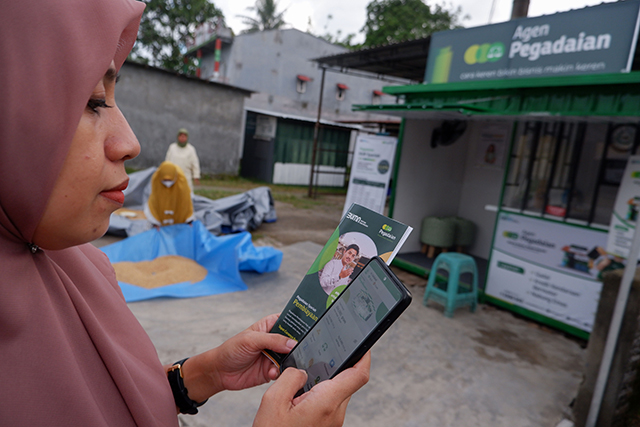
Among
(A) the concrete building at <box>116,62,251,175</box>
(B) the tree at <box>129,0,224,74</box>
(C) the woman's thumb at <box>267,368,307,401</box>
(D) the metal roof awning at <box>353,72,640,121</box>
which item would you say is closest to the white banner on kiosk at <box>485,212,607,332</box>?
(D) the metal roof awning at <box>353,72,640,121</box>

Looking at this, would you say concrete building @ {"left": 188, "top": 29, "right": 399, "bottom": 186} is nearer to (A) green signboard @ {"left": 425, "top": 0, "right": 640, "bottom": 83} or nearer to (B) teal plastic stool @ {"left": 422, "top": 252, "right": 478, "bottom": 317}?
(A) green signboard @ {"left": 425, "top": 0, "right": 640, "bottom": 83}

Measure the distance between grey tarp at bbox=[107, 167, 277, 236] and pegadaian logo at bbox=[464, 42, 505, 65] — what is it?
187 inches

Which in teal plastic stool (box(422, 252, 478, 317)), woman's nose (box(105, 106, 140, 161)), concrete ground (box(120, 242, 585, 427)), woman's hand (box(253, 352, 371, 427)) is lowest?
concrete ground (box(120, 242, 585, 427))

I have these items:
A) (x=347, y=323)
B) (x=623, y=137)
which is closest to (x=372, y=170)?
(x=623, y=137)

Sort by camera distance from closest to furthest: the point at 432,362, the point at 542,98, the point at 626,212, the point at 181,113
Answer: the point at 432,362
the point at 626,212
the point at 542,98
the point at 181,113

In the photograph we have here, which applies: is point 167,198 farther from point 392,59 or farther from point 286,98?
point 286,98

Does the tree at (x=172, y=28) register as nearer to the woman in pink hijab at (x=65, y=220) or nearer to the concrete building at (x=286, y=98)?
the concrete building at (x=286, y=98)

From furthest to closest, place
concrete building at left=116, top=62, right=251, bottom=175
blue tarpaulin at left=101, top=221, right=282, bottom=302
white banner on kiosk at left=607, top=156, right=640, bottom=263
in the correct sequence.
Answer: concrete building at left=116, top=62, right=251, bottom=175
blue tarpaulin at left=101, top=221, right=282, bottom=302
white banner on kiosk at left=607, top=156, right=640, bottom=263

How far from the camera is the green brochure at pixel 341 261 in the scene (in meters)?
1.00

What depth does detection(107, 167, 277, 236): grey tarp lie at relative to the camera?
6.56 meters

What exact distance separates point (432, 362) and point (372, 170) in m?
3.55

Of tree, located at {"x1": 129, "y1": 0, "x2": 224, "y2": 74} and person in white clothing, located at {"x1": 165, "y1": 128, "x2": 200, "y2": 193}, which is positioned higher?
tree, located at {"x1": 129, "y1": 0, "x2": 224, "y2": 74}

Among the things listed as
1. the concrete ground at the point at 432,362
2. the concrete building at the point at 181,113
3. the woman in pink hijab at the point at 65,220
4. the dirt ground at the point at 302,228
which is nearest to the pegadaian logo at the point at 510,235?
the concrete ground at the point at 432,362

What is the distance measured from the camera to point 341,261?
110 cm
